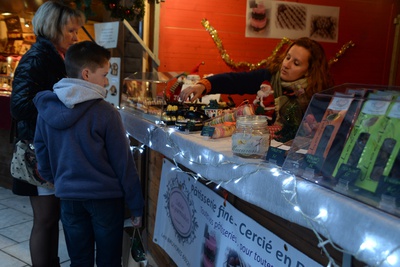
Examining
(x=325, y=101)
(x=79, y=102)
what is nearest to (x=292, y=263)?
(x=325, y=101)

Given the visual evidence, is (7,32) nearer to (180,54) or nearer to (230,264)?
(180,54)

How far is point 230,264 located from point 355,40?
386cm

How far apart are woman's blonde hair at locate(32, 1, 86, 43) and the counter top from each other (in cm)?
109

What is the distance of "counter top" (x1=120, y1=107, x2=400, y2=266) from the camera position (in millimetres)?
845

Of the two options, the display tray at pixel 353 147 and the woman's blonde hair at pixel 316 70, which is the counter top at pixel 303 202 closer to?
the display tray at pixel 353 147

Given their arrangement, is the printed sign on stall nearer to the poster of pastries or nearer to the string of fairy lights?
the string of fairy lights

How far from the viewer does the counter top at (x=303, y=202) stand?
845 mm

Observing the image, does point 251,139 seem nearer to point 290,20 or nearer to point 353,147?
point 353,147

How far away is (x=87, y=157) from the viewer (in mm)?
1880

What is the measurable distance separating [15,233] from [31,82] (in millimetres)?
1943

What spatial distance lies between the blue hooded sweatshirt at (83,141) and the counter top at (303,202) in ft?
1.21

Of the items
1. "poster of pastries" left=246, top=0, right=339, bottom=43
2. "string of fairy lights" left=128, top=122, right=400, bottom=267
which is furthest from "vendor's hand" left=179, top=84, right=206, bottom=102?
"poster of pastries" left=246, top=0, right=339, bottom=43

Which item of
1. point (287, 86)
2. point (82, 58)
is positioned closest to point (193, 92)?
point (287, 86)

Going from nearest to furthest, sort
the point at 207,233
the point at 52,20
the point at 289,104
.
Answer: the point at 207,233 < the point at 289,104 < the point at 52,20
